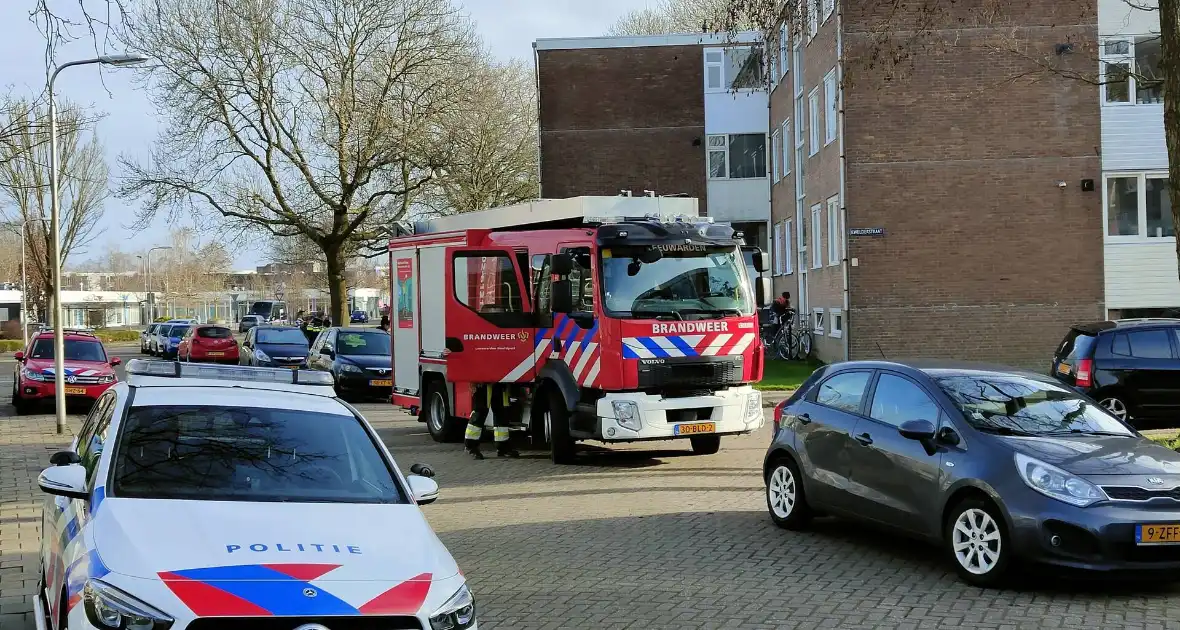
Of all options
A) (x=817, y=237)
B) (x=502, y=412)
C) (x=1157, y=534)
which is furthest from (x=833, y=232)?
(x=1157, y=534)

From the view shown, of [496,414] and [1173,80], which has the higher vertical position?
[1173,80]

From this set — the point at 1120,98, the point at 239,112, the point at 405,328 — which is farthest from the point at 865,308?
the point at 239,112

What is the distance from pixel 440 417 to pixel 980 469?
10173 mm

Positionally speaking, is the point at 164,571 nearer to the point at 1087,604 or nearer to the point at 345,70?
the point at 1087,604

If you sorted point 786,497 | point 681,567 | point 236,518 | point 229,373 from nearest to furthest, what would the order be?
point 236,518, point 229,373, point 681,567, point 786,497

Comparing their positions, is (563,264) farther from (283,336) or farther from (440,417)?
(283,336)

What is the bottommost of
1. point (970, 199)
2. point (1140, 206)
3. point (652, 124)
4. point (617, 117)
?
point (1140, 206)

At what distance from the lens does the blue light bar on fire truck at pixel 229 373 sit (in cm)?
673

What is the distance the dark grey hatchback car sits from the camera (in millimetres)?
7141

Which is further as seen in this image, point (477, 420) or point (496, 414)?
point (496, 414)

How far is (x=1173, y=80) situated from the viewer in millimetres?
11367

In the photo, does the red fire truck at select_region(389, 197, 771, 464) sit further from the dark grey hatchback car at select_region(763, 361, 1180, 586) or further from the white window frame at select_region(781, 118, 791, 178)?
the white window frame at select_region(781, 118, 791, 178)

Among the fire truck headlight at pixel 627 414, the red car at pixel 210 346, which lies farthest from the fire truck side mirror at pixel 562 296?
the red car at pixel 210 346

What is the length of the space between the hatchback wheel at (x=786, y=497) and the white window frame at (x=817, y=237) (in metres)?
20.5
